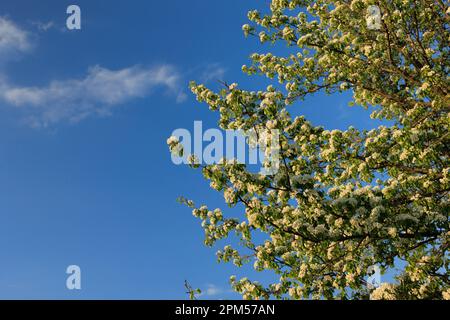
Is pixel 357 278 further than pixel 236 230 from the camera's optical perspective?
No

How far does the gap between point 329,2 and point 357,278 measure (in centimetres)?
1230

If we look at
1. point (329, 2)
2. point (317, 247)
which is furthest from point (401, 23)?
point (317, 247)

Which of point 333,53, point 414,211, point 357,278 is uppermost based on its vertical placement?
point 333,53

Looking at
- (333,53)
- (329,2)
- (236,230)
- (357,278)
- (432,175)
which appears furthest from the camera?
(329,2)

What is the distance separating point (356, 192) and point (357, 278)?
7.07 feet

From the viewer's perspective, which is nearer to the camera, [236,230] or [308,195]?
[308,195]

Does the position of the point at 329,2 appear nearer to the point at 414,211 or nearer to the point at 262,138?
the point at 262,138

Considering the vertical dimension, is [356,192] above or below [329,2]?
below

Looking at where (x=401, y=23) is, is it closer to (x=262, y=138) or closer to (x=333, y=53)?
(x=333, y=53)

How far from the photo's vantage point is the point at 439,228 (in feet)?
41.9

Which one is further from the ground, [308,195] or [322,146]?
[322,146]

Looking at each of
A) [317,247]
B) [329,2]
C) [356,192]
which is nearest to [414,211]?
[356,192]

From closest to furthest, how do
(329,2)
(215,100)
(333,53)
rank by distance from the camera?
(215,100) → (333,53) → (329,2)

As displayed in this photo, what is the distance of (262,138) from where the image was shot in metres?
14.0
